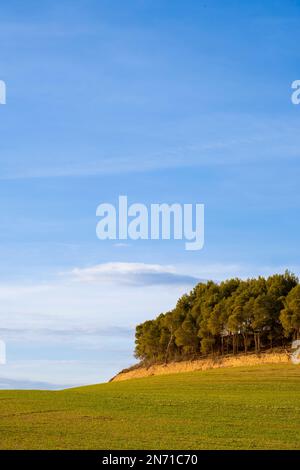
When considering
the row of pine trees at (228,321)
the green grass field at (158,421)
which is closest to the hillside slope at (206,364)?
the row of pine trees at (228,321)

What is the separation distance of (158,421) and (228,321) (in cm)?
6925

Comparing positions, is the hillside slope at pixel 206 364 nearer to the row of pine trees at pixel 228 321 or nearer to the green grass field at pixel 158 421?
the row of pine trees at pixel 228 321

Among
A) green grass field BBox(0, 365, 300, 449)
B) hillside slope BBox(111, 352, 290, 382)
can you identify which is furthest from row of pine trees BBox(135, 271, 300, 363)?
green grass field BBox(0, 365, 300, 449)

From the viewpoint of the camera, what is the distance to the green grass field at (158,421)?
31.7 m

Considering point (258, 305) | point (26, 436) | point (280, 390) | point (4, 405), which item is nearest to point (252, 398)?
point (280, 390)

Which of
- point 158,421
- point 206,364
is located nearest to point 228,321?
point 206,364

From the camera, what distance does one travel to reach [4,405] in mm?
50062

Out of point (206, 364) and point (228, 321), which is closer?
point (228, 321)

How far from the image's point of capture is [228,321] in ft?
354

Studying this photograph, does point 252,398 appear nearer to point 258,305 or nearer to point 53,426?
point 53,426

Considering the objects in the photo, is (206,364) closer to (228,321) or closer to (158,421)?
(228,321)

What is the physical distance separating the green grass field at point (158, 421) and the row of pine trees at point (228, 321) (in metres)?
38.6

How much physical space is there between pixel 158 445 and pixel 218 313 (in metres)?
81.9

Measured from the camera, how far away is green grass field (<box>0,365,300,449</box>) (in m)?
31.7
